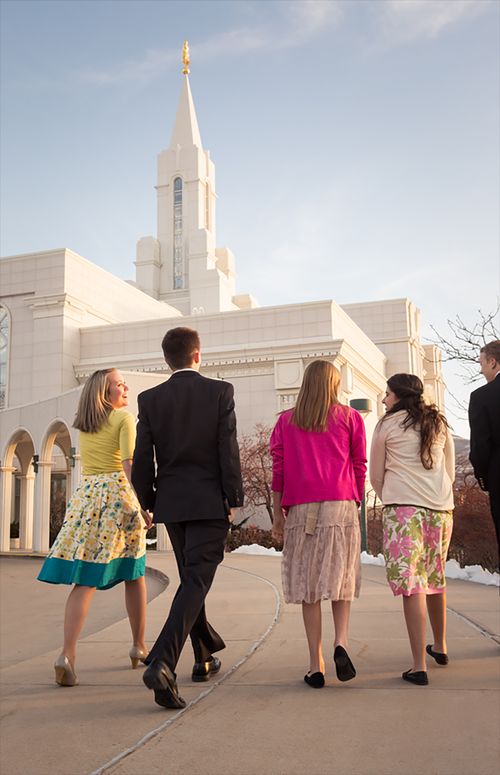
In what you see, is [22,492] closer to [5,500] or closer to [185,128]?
[5,500]

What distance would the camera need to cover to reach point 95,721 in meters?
3.47

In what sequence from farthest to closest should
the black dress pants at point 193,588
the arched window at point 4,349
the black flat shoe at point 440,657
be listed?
the arched window at point 4,349 → the black flat shoe at point 440,657 → the black dress pants at point 193,588

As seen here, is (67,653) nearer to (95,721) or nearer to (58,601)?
(95,721)

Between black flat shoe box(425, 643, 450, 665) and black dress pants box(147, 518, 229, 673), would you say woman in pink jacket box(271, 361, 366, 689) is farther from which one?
black flat shoe box(425, 643, 450, 665)

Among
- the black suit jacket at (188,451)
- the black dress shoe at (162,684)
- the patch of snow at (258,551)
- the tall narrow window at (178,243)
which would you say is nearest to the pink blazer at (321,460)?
the black suit jacket at (188,451)

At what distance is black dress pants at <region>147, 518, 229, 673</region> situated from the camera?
3.73 meters

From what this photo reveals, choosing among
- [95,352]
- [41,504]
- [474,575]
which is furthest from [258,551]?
[95,352]

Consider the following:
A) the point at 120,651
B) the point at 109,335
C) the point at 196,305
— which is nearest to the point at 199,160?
the point at 196,305

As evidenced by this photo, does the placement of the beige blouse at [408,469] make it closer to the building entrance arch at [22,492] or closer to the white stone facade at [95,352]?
the white stone facade at [95,352]

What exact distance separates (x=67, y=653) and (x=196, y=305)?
150ft

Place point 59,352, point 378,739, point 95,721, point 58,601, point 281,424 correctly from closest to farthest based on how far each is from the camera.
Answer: point 378,739
point 95,721
point 281,424
point 58,601
point 59,352

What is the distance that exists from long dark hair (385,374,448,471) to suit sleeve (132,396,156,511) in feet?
4.98

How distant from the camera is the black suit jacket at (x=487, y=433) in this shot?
15.5 feet

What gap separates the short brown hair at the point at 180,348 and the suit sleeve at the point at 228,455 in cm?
32
